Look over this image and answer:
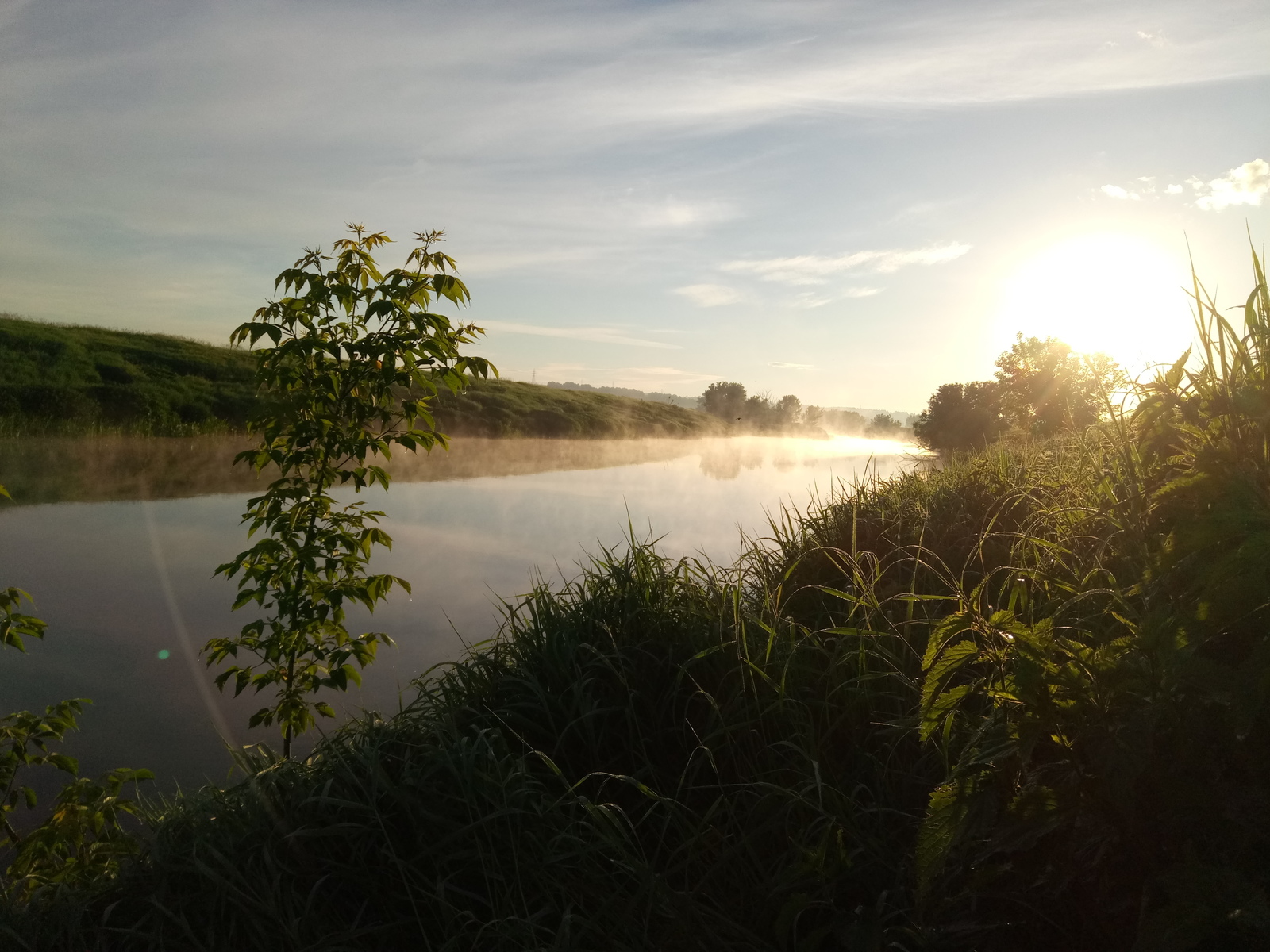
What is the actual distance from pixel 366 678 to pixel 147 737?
1771 millimetres

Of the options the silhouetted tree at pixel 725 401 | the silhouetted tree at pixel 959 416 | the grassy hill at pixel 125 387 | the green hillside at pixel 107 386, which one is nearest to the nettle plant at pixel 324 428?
the grassy hill at pixel 125 387

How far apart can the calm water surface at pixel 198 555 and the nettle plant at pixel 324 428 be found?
603mm

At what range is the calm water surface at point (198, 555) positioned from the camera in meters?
6.55

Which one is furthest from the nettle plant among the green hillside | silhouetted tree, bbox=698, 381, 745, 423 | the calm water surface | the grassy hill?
silhouetted tree, bbox=698, 381, 745, 423

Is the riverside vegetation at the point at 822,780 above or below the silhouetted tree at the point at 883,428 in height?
A: below

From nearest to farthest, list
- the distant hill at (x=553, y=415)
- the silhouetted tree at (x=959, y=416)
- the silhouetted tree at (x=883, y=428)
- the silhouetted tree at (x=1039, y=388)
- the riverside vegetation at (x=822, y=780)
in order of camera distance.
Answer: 1. the riverside vegetation at (x=822, y=780)
2. the silhouetted tree at (x=1039, y=388)
3. the silhouetted tree at (x=959, y=416)
4. the distant hill at (x=553, y=415)
5. the silhouetted tree at (x=883, y=428)

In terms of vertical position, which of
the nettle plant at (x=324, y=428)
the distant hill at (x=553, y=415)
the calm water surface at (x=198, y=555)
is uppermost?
the distant hill at (x=553, y=415)

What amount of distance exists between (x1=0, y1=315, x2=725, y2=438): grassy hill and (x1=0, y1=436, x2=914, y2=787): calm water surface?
3373 millimetres

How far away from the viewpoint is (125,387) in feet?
86.3

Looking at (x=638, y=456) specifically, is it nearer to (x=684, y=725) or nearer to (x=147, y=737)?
(x=147, y=737)

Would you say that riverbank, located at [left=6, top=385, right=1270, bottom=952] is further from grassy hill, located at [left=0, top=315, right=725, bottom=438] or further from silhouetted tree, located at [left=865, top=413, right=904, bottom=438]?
silhouetted tree, located at [left=865, top=413, right=904, bottom=438]

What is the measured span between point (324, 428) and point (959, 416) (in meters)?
35.6

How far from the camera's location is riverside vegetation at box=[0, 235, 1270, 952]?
1.59 meters

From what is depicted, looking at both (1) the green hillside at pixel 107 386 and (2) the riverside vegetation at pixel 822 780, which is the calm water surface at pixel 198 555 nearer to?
(2) the riverside vegetation at pixel 822 780
